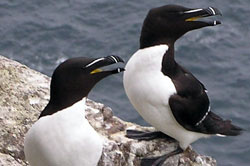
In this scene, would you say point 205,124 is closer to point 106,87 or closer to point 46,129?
point 46,129

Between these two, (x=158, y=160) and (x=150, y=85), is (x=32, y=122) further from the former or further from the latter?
(x=158, y=160)

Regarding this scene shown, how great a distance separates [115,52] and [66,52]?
6.32 feet

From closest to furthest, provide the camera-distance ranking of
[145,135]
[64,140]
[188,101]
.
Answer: [64,140], [188,101], [145,135]

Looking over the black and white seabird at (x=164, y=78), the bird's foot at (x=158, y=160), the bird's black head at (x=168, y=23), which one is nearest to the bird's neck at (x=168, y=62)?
the black and white seabird at (x=164, y=78)

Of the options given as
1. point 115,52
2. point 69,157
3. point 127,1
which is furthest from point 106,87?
point 69,157

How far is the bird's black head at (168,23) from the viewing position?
9.62 metres

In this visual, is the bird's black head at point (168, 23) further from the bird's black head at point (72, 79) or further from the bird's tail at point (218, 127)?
the bird's black head at point (72, 79)

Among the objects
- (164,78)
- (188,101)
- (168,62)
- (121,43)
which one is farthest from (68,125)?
(121,43)

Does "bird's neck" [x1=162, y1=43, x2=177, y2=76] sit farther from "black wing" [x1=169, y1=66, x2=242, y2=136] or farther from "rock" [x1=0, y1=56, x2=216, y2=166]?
"rock" [x1=0, y1=56, x2=216, y2=166]

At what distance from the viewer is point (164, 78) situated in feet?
31.5

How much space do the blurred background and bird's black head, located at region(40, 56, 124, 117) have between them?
16.3 meters

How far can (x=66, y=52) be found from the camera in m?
30.7

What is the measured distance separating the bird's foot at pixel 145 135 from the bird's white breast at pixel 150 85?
0.27m

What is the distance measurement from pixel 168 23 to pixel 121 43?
69.2 ft
